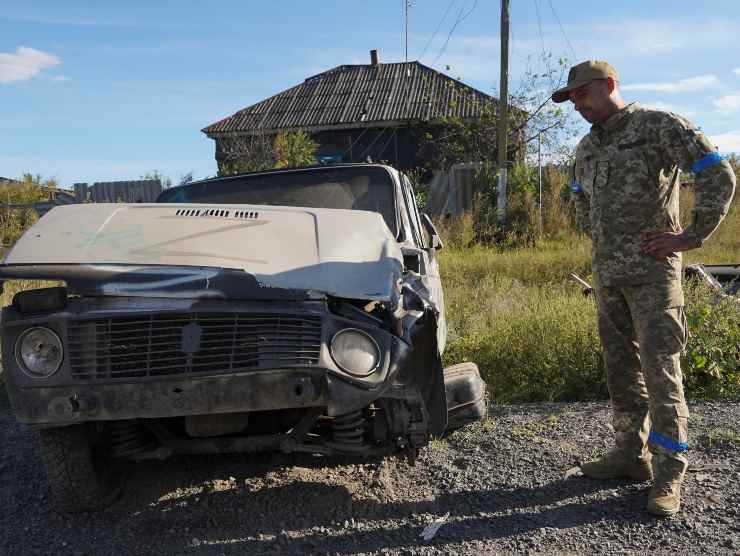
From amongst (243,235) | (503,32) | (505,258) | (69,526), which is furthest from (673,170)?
(503,32)

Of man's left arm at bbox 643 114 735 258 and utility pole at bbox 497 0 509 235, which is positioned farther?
utility pole at bbox 497 0 509 235

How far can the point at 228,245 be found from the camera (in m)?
3.00

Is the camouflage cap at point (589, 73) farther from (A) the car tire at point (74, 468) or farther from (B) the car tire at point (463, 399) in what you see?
(A) the car tire at point (74, 468)

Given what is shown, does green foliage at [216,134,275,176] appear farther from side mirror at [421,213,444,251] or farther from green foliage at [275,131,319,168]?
side mirror at [421,213,444,251]

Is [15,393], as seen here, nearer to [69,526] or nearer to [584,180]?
[69,526]

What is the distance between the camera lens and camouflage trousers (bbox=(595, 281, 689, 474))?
114 inches

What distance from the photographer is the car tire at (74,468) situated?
293cm

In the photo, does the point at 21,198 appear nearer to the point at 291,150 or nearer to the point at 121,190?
the point at 121,190

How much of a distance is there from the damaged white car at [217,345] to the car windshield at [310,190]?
2.68ft

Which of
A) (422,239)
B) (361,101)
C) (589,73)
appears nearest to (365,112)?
(361,101)

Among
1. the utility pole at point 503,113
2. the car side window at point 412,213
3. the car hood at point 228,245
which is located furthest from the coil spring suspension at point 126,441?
the utility pole at point 503,113

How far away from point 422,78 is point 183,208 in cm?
1701

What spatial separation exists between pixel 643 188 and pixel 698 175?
Answer: 24 centimetres

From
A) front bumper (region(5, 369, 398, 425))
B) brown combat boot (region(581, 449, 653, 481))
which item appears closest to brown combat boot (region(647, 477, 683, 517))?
brown combat boot (region(581, 449, 653, 481))
